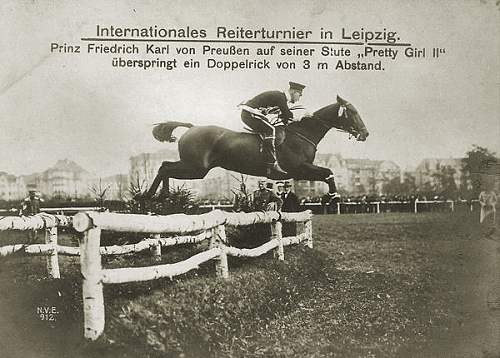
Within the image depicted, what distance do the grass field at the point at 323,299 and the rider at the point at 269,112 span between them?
434mm

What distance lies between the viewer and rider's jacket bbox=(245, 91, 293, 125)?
9.02 ft

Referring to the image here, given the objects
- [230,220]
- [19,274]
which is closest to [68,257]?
[19,274]

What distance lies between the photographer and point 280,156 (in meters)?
2.76

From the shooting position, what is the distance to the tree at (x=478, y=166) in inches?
111

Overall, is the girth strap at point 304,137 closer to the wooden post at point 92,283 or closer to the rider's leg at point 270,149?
the rider's leg at point 270,149

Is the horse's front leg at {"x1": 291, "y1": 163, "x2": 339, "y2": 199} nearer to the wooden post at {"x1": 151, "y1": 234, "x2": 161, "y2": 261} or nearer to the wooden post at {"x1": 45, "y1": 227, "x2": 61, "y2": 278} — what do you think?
the wooden post at {"x1": 151, "y1": 234, "x2": 161, "y2": 261}

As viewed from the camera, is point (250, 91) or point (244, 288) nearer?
point (244, 288)

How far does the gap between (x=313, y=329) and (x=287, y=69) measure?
1.36 meters

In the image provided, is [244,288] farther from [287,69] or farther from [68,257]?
[287,69]

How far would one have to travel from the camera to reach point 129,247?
2.62 meters

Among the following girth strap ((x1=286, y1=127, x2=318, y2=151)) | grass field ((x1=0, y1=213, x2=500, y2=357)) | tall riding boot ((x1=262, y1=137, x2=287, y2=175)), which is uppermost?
girth strap ((x1=286, y1=127, x2=318, y2=151))

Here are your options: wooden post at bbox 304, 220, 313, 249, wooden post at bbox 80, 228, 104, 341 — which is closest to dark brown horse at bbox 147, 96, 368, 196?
wooden post at bbox 304, 220, 313, 249

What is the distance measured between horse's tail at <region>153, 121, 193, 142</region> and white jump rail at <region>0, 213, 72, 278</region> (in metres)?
0.61

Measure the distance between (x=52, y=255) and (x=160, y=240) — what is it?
55 centimetres
